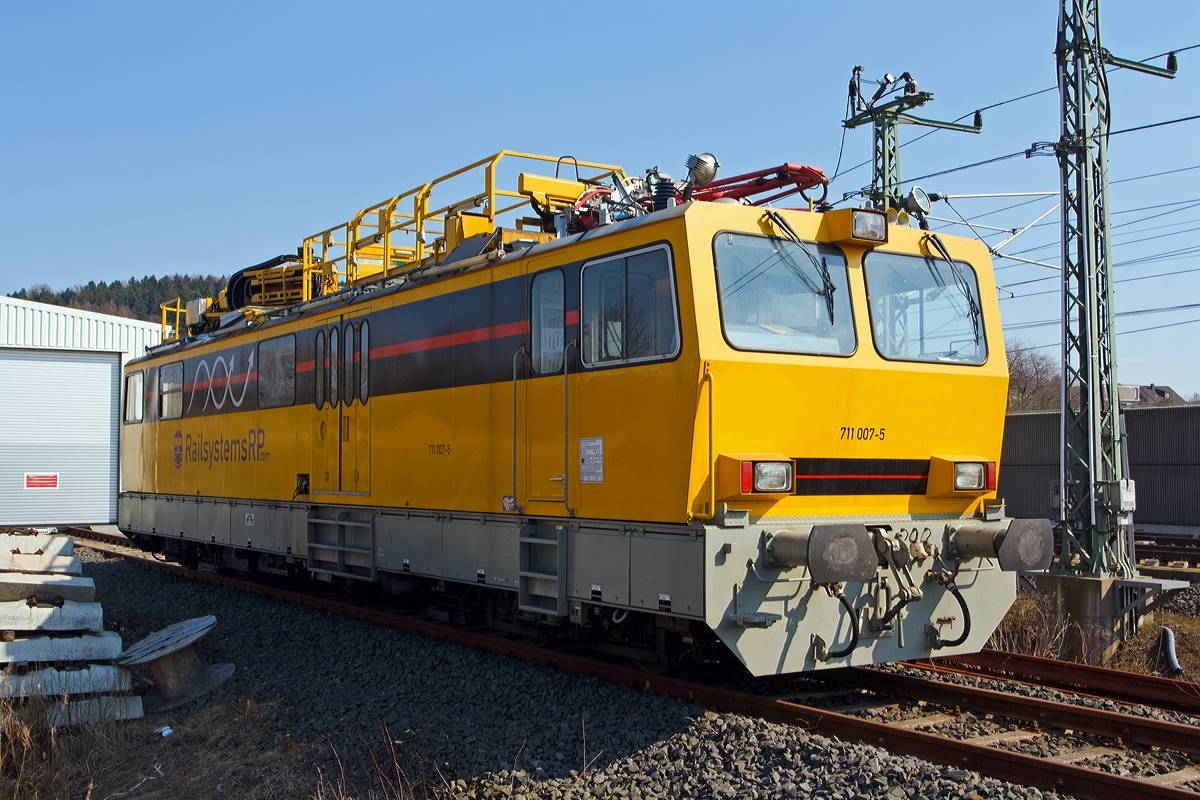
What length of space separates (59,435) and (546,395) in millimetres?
14482

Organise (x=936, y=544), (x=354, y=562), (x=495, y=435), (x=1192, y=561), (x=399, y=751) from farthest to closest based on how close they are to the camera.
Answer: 1. (x=1192, y=561)
2. (x=354, y=562)
3. (x=495, y=435)
4. (x=936, y=544)
5. (x=399, y=751)

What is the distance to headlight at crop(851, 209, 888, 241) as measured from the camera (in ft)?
23.9

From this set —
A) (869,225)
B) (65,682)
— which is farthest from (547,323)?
(65,682)

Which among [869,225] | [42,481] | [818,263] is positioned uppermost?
[869,225]

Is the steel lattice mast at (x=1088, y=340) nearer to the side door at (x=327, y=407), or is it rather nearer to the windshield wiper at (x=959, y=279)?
the windshield wiper at (x=959, y=279)


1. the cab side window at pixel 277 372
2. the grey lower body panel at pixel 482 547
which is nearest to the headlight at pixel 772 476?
the grey lower body panel at pixel 482 547

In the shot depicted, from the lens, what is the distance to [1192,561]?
17344 millimetres

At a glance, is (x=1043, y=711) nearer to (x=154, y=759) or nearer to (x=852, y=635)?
(x=852, y=635)

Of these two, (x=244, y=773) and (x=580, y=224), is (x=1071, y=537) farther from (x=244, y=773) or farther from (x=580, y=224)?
(x=244, y=773)

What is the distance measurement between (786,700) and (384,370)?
5.23m

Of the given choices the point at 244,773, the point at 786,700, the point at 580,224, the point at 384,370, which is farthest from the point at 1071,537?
the point at 244,773

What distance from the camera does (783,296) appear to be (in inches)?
275

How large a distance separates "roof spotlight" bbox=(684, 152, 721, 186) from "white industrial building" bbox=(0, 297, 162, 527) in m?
13.6

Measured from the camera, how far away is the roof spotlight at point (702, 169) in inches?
342
